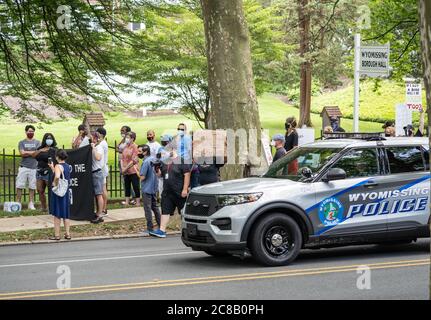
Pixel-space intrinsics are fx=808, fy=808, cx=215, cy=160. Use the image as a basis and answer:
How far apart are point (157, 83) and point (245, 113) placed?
1223 cm

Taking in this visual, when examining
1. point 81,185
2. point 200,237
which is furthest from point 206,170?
point 200,237

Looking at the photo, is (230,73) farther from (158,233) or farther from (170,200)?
(158,233)


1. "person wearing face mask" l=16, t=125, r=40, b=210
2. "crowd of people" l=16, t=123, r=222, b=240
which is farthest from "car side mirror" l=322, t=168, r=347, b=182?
"person wearing face mask" l=16, t=125, r=40, b=210

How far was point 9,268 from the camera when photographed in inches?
468

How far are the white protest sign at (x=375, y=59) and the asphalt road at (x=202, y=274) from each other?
7986 mm

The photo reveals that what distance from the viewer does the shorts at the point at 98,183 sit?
17.6 meters

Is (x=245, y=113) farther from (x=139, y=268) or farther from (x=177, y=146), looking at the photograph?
(x=139, y=268)

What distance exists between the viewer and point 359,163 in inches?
475

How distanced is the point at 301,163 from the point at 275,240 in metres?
1.59

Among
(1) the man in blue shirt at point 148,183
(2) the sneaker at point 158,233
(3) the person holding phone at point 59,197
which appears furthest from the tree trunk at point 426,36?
(2) the sneaker at point 158,233

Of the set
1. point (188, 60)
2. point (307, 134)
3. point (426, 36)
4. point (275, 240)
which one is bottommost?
point (275, 240)

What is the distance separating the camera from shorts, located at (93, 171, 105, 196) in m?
17.6

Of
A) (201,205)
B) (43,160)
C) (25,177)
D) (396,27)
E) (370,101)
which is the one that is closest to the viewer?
(201,205)

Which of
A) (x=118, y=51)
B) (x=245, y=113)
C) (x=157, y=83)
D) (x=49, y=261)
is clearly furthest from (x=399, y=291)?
(x=157, y=83)
